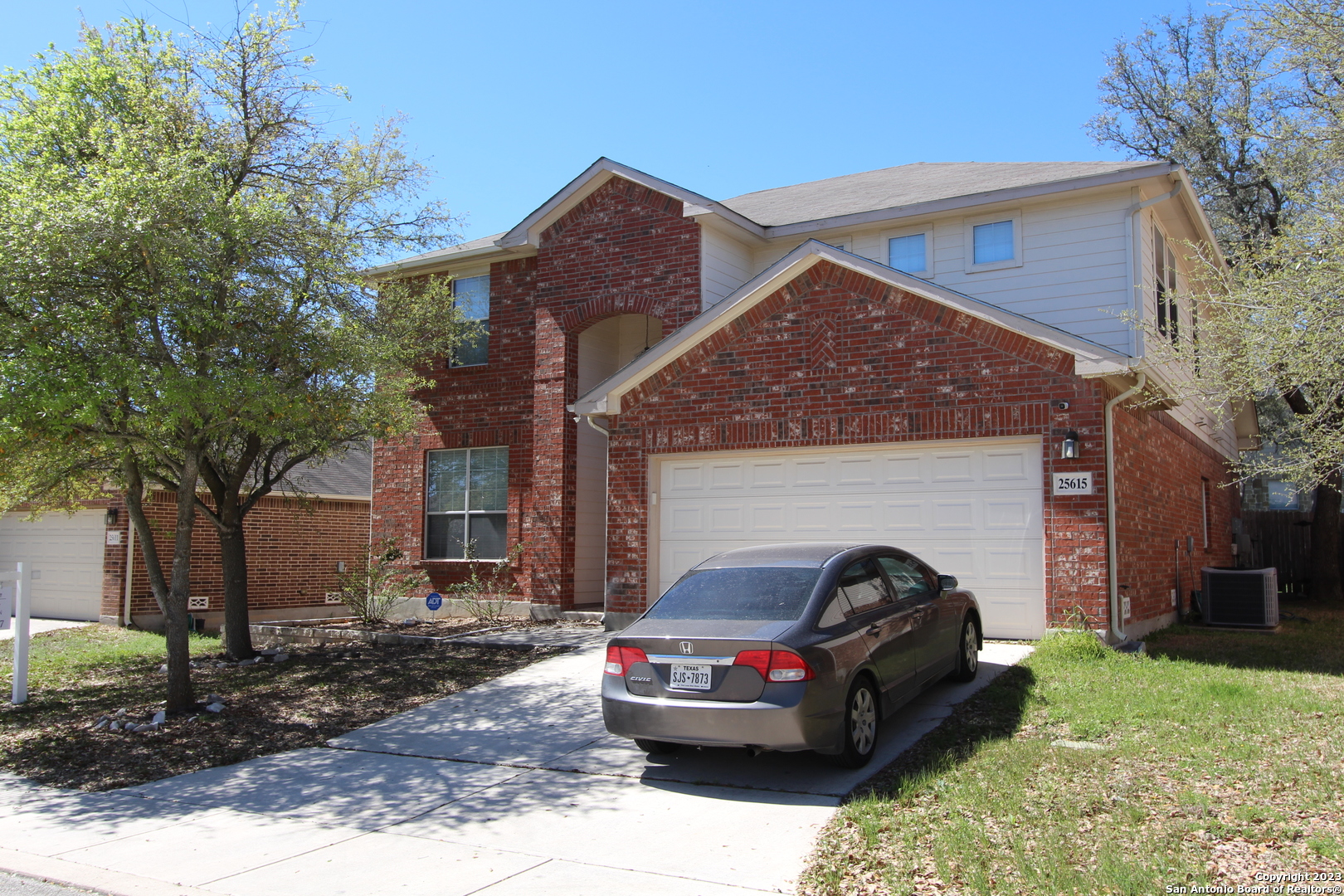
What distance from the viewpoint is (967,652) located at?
890 cm

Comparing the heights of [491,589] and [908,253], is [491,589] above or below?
below

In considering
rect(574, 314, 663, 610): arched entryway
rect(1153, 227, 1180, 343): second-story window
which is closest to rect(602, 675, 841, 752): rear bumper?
rect(574, 314, 663, 610): arched entryway

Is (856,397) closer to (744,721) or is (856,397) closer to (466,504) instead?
(744,721)

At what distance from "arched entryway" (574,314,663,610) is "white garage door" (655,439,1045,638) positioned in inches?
102

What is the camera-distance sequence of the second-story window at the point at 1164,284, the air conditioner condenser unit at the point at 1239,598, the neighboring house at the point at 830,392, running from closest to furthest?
the neighboring house at the point at 830,392 → the air conditioner condenser unit at the point at 1239,598 → the second-story window at the point at 1164,284

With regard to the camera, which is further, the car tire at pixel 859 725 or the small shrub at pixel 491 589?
the small shrub at pixel 491 589

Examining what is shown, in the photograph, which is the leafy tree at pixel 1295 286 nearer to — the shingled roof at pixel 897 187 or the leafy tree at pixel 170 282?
the shingled roof at pixel 897 187

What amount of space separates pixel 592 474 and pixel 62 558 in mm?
11413

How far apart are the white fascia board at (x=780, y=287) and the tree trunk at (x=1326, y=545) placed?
530 inches

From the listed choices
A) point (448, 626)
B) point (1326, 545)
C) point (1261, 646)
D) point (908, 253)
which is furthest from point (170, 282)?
point (1326, 545)

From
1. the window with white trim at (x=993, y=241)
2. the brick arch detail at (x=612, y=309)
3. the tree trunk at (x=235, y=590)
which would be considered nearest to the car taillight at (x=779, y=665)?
the tree trunk at (x=235, y=590)

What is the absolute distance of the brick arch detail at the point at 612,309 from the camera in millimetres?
14758

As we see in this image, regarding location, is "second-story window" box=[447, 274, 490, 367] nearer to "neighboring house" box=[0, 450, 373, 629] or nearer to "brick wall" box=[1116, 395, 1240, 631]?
"neighboring house" box=[0, 450, 373, 629]

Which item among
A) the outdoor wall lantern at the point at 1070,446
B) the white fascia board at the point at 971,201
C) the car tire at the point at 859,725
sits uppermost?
the white fascia board at the point at 971,201
